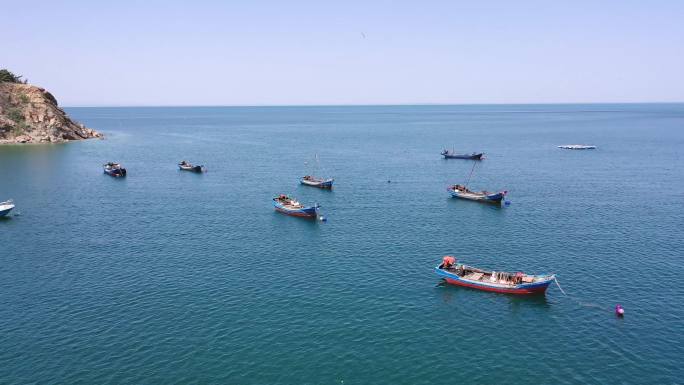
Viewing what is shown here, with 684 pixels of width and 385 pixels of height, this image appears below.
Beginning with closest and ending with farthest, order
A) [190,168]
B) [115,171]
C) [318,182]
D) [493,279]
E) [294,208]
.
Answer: [493,279], [294,208], [318,182], [115,171], [190,168]

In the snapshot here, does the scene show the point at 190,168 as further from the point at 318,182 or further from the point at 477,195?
the point at 477,195

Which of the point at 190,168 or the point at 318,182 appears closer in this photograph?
the point at 318,182

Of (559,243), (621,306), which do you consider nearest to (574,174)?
(559,243)

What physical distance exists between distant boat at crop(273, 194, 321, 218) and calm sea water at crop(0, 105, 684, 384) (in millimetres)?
2392

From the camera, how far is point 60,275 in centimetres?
7206

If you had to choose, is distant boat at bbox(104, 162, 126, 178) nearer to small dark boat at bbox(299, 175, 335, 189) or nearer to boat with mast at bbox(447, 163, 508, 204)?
small dark boat at bbox(299, 175, 335, 189)

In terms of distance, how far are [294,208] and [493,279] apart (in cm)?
5010

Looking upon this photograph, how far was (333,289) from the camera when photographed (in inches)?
2709

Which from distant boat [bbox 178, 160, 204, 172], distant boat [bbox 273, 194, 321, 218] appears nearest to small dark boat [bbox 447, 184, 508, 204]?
distant boat [bbox 273, 194, 321, 218]

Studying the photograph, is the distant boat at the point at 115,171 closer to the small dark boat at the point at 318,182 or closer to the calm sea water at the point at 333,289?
the calm sea water at the point at 333,289

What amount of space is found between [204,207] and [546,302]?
251ft

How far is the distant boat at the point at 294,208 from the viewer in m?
104

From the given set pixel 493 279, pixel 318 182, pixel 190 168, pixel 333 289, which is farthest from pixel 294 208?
pixel 190 168

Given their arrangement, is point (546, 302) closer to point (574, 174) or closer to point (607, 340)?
point (607, 340)
